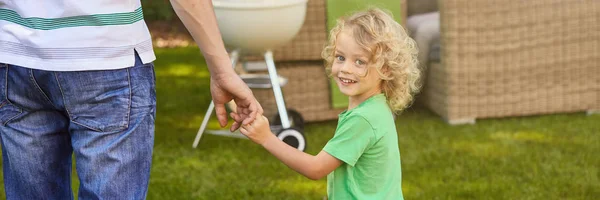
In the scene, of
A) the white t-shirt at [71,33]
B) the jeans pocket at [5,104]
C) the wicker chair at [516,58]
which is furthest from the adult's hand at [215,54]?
the wicker chair at [516,58]

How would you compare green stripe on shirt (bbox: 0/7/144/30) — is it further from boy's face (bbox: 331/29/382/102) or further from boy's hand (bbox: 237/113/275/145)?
boy's face (bbox: 331/29/382/102)

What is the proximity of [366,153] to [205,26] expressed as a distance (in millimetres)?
516

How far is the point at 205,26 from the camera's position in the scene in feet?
5.32

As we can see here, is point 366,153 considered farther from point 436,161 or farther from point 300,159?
point 436,161

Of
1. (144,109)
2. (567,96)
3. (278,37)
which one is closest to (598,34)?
(567,96)

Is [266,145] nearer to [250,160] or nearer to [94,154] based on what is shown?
[94,154]

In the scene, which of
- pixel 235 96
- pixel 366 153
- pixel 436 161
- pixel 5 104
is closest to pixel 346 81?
pixel 366 153

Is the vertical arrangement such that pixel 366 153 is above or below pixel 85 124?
below

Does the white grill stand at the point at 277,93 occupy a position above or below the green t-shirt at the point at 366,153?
below

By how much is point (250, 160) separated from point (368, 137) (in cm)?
187

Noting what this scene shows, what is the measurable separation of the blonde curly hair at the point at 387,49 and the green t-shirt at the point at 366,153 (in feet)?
0.12

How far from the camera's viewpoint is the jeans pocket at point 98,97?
1.53 metres

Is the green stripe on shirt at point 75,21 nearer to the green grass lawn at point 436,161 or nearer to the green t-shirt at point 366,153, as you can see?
the green t-shirt at point 366,153

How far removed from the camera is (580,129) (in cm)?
412
